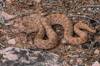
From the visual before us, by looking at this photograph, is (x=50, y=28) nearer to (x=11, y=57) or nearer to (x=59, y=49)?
(x=59, y=49)

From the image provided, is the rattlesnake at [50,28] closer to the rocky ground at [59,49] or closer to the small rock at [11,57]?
the rocky ground at [59,49]

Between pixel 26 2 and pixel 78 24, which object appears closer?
pixel 78 24

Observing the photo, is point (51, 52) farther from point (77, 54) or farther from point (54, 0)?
point (54, 0)

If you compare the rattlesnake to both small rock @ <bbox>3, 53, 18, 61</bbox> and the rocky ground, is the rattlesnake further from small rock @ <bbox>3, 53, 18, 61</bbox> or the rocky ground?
small rock @ <bbox>3, 53, 18, 61</bbox>

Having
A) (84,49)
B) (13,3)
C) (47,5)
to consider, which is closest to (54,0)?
(47,5)

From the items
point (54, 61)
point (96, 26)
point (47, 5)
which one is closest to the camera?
point (54, 61)

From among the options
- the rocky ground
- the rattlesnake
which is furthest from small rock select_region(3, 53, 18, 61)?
the rattlesnake

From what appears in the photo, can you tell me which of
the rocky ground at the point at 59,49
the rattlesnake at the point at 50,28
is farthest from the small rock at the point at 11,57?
the rattlesnake at the point at 50,28

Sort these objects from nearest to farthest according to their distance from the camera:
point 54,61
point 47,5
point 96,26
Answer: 1. point 54,61
2. point 96,26
3. point 47,5

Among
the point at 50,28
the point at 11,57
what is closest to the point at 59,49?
the point at 50,28
